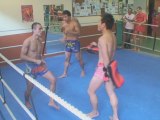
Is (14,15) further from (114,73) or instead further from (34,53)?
(114,73)

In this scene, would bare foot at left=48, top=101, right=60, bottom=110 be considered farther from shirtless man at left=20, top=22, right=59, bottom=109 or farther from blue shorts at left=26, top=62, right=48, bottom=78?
blue shorts at left=26, top=62, right=48, bottom=78

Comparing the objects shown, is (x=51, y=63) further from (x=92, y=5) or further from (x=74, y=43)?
(x=92, y=5)

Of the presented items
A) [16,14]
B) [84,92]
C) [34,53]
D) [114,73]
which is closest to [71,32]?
[84,92]

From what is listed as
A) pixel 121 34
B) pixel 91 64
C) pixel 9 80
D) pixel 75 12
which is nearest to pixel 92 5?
pixel 75 12

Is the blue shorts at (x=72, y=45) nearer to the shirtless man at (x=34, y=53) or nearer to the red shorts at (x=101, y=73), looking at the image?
the shirtless man at (x=34, y=53)

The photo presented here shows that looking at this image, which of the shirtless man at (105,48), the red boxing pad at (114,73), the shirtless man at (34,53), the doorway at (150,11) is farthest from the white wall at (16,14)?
the doorway at (150,11)

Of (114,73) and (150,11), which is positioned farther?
(150,11)

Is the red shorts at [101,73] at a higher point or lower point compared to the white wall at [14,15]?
lower

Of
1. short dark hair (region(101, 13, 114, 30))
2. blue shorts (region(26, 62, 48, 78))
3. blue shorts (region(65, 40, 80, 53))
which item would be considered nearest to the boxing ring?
blue shorts (region(26, 62, 48, 78))

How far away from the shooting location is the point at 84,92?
457 cm

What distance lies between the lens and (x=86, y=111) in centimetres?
384

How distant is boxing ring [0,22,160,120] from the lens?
370 centimetres

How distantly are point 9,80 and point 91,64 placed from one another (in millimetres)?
2029

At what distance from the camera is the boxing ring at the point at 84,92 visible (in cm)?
370
